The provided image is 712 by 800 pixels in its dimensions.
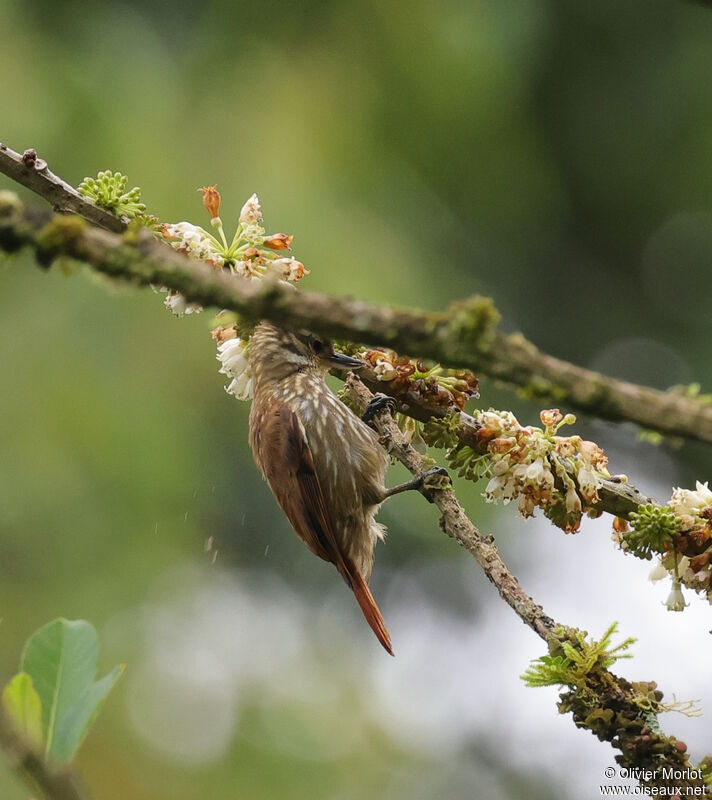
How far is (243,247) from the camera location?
2.44 meters

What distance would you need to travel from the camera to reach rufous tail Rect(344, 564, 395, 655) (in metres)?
3.23

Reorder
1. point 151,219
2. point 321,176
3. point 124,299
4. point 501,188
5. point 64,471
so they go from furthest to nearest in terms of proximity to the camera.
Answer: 1. point 501,188
2. point 321,176
3. point 124,299
4. point 64,471
5. point 151,219

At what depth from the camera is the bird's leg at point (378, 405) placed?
7.86 ft

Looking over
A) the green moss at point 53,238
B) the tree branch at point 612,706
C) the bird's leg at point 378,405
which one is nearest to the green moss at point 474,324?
the green moss at point 53,238

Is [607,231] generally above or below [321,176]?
above

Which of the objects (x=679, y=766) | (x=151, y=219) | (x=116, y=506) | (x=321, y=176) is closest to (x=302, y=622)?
(x=116, y=506)

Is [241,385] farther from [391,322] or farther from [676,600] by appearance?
[391,322]

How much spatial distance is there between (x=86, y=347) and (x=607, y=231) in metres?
5.52

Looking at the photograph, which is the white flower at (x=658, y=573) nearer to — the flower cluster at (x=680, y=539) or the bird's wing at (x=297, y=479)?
the flower cluster at (x=680, y=539)

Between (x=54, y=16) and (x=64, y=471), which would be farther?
(x=54, y=16)

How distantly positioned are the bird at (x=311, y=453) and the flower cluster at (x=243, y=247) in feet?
2.79

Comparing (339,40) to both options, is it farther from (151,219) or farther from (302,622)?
(151,219)

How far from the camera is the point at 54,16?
6652 millimetres

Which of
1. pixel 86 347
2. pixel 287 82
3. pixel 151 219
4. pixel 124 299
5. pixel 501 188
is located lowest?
pixel 151 219
